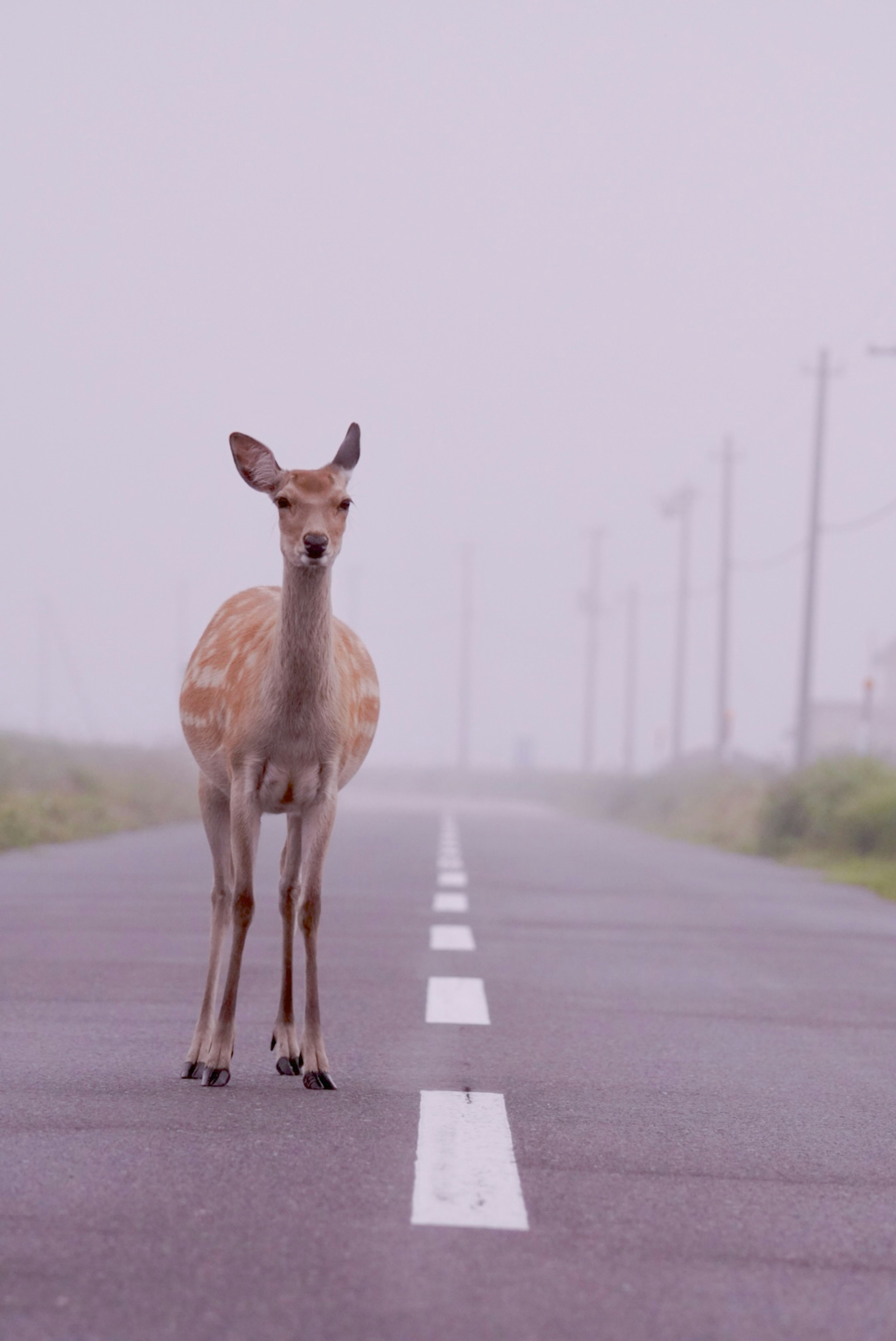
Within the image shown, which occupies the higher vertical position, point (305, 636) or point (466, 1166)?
point (305, 636)

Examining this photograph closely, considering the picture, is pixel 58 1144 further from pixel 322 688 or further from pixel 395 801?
pixel 395 801

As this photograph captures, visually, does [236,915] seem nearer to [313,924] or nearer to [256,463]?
[313,924]

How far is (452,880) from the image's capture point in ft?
55.4

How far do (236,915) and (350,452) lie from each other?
168cm

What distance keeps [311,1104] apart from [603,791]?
6012 centimetres

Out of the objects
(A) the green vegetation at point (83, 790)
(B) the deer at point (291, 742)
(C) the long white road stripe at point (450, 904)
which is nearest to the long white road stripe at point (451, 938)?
(C) the long white road stripe at point (450, 904)

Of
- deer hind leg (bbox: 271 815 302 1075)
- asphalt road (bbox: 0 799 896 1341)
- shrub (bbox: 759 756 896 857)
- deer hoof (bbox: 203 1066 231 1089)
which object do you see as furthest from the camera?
shrub (bbox: 759 756 896 857)

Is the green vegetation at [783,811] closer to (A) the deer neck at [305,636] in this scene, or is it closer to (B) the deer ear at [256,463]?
(A) the deer neck at [305,636]

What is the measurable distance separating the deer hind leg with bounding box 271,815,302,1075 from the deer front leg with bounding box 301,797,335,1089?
49 millimetres

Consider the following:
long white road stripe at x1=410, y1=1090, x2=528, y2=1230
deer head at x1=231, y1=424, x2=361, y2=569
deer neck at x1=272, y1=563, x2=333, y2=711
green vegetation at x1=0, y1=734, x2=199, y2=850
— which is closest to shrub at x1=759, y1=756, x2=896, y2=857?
green vegetation at x1=0, y1=734, x2=199, y2=850

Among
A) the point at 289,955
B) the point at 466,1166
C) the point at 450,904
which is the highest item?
the point at 289,955

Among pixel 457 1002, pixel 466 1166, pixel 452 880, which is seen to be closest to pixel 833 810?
pixel 452 880

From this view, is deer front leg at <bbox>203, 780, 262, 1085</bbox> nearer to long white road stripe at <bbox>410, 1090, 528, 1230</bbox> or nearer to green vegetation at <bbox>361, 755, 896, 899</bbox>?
long white road stripe at <bbox>410, 1090, 528, 1230</bbox>

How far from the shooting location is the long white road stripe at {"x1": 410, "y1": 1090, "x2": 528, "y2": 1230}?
4.27 m
